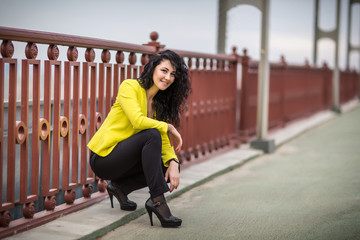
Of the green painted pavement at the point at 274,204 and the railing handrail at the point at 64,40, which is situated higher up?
the railing handrail at the point at 64,40

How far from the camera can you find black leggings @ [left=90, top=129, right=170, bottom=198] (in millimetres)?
3859

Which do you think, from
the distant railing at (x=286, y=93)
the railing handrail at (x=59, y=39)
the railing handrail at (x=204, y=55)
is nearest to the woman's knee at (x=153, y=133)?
the railing handrail at (x=59, y=39)

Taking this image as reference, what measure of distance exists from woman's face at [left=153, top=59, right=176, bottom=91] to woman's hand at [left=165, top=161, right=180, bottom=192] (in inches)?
20.7

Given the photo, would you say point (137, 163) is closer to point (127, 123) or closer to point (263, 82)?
point (127, 123)

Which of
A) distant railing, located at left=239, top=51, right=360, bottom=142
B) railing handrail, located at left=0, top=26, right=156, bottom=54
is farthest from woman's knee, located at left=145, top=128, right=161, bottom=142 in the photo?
distant railing, located at left=239, top=51, right=360, bottom=142

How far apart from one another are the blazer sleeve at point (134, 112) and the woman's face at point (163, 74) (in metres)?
0.18

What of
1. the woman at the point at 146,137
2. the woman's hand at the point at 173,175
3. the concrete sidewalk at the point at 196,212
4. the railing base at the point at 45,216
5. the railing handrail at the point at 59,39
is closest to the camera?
the railing handrail at the point at 59,39

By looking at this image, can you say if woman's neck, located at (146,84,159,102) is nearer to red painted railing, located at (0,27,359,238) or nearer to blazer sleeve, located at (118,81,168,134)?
blazer sleeve, located at (118,81,168,134)

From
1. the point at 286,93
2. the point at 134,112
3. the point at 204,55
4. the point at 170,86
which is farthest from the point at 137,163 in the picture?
the point at 286,93

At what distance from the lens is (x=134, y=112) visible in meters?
3.88

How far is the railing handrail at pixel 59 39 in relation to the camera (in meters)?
3.32

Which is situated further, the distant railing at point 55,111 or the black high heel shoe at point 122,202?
the black high heel shoe at point 122,202

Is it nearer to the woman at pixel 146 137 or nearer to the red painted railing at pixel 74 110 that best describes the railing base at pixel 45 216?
the red painted railing at pixel 74 110

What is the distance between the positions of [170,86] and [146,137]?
50 centimetres
